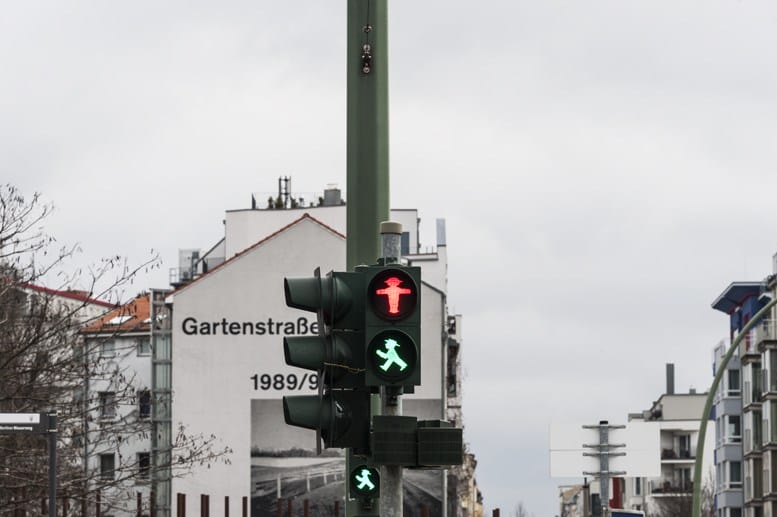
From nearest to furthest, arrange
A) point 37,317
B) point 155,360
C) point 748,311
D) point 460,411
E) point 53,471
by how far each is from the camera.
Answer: point 53,471 < point 37,317 < point 155,360 < point 460,411 < point 748,311

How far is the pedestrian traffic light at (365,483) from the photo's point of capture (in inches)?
380

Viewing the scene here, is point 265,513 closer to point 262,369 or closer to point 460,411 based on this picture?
point 262,369

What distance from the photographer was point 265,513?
69.6m

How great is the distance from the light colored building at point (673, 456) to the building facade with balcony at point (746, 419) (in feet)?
78.0

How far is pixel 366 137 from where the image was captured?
9.77 meters

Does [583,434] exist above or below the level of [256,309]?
below

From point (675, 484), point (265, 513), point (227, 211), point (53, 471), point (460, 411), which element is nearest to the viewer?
point (53, 471)

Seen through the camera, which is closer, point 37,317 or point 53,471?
point 53,471

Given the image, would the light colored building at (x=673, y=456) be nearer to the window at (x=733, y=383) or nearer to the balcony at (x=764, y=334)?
the window at (x=733, y=383)

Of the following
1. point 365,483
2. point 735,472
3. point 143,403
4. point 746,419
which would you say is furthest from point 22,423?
point 735,472

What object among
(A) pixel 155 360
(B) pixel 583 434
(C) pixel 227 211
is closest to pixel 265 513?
(A) pixel 155 360

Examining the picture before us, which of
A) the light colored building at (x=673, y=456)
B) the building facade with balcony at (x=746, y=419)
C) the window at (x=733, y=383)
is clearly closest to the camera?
the building facade with balcony at (x=746, y=419)

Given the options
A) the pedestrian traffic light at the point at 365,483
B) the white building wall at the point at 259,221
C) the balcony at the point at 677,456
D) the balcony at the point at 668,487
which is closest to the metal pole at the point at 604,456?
the pedestrian traffic light at the point at 365,483

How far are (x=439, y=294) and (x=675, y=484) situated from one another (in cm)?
8834
